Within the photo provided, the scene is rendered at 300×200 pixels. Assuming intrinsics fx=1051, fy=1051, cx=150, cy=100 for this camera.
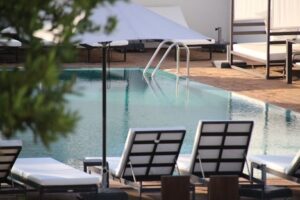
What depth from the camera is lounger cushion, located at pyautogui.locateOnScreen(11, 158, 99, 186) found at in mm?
8422

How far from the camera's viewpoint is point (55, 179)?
27.6ft

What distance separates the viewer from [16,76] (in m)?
2.59

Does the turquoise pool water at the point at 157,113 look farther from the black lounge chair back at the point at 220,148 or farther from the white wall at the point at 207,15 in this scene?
the white wall at the point at 207,15

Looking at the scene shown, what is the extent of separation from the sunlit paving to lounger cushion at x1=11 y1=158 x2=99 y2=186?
0.01 meters

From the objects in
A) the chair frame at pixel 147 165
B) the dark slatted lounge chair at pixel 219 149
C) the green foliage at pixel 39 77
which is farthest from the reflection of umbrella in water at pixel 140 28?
the green foliage at pixel 39 77

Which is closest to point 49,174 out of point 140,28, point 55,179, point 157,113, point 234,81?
point 55,179

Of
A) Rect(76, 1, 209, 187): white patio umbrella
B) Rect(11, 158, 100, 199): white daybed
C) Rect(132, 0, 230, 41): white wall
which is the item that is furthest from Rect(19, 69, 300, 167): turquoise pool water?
Rect(132, 0, 230, 41): white wall

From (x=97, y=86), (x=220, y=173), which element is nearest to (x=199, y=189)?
(x=220, y=173)

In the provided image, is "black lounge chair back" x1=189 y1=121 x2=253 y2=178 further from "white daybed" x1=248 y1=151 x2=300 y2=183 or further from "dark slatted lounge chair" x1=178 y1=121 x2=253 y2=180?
"white daybed" x1=248 y1=151 x2=300 y2=183

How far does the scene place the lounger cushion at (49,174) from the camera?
27.6 ft

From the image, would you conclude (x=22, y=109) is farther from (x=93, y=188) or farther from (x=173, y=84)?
(x=173, y=84)

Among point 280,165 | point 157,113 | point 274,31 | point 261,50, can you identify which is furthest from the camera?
point 274,31

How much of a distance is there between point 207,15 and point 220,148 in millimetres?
15651

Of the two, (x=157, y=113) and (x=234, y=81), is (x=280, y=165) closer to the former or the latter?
(x=157, y=113)
